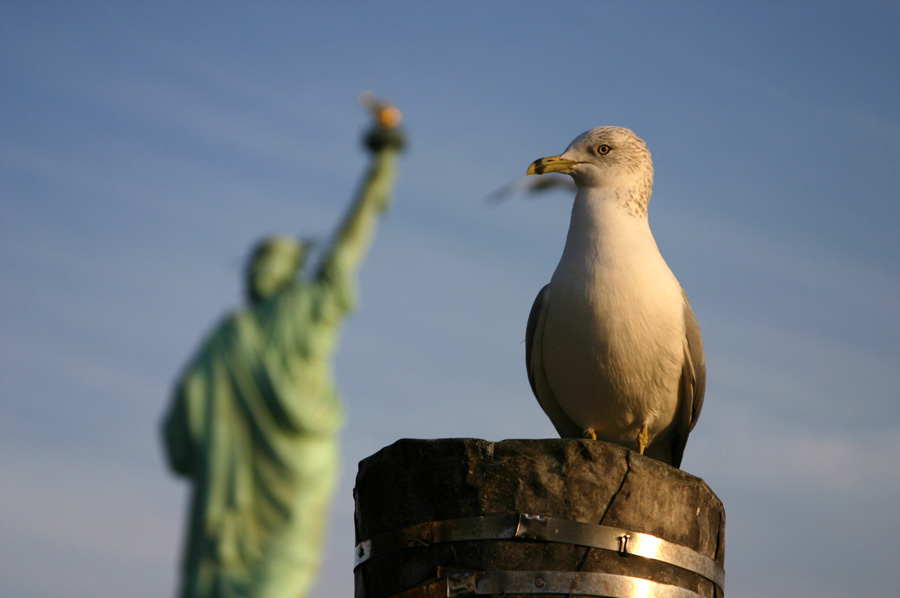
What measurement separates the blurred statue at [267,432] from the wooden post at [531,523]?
2.47 m

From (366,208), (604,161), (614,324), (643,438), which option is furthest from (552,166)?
(366,208)

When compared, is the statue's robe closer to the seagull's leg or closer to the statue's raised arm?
the statue's raised arm

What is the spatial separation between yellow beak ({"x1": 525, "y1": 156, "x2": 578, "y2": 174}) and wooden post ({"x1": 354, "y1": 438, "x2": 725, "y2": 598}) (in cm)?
253

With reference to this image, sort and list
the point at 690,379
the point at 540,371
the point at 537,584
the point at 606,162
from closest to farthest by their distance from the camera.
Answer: the point at 537,584 → the point at 690,379 → the point at 540,371 → the point at 606,162

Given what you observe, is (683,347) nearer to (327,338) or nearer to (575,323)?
(575,323)

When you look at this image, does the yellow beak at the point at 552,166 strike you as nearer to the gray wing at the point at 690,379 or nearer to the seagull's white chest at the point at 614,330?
the seagull's white chest at the point at 614,330

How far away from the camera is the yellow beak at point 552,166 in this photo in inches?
304

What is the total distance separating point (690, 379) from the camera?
24.1 ft

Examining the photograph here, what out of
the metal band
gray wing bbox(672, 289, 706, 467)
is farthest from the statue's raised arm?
gray wing bbox(672, 289, 706, 467)

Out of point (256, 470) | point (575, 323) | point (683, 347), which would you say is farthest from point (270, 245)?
point (683, 347)

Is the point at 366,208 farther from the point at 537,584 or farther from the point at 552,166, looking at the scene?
the point at 552,166

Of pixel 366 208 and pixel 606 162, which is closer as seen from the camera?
pixel 366 208

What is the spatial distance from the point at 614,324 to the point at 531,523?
178 cm

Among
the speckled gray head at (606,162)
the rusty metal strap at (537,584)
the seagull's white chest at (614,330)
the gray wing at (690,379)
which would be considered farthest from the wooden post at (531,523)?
the speckled gray head at (606,162)
